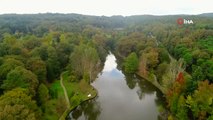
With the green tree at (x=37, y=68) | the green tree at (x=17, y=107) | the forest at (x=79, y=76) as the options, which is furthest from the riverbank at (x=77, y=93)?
the green tree at (x=17, y=107)

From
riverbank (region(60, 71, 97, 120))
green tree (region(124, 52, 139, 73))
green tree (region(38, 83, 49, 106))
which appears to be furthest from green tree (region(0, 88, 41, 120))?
green tree (region(124, 52, 139, 73))

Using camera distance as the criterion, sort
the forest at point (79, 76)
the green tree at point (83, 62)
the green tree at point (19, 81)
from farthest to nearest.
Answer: the green tree at point (83, 62) < the green tree at point (19, 81) < the forest at point (79, 76)

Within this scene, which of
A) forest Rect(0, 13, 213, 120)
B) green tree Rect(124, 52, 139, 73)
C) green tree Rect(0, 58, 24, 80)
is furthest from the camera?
green tree Rect(124, 52, 139, 73)

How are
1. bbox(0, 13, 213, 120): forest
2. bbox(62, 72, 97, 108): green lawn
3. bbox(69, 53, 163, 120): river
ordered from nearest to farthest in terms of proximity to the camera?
bbox(0, 13, 213, 120): forest → bbox(69, 53, 163, 120): river → bbox(62, 72, 97, 108): green lawn

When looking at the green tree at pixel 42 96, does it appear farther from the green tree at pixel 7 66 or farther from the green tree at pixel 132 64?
the green tree at pixel 132 64

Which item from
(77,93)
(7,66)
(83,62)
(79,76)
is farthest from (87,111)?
(7,66)

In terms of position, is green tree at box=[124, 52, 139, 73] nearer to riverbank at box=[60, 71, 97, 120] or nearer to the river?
the river

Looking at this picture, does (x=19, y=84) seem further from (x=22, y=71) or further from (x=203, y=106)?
(x=203, y=106)

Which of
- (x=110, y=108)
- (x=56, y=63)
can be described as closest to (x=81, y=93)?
(x=110, y=108)

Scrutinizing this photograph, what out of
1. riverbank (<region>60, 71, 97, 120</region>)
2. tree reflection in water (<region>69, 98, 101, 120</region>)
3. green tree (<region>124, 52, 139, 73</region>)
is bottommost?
tree reflection in water (<region>69, 98, 101, 120</region>)
